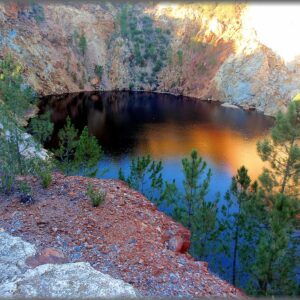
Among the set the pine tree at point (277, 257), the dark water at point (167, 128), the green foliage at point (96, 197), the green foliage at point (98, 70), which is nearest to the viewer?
the green foliage at point (96, 197)

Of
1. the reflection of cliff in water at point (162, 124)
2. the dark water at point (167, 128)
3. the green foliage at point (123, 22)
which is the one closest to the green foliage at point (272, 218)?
the dark water at point (167, 128)

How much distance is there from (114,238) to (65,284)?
2.56m

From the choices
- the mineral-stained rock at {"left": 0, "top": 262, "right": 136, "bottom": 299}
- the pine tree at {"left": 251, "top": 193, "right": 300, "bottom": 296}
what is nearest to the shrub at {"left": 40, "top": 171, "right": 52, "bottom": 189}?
the mineral-stained rock at {"left": 0, "top": 262, "right": 136, "bottom": 299}

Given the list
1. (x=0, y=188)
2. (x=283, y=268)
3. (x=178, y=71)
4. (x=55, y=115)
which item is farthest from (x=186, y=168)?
(x=178, y=71)

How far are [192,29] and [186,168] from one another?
67747mm

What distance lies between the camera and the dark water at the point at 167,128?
3444 centimetres

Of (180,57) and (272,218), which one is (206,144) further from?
(180,57)

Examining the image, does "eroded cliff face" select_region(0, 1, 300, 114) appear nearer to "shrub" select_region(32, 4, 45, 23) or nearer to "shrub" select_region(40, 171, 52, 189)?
"shrub" select_region(32, 4, 45, 23)

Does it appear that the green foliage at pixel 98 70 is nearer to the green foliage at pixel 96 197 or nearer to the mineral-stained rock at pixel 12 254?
the green foliage at pixel 96 197

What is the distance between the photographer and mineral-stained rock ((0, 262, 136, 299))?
318 inches

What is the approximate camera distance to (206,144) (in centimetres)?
4147

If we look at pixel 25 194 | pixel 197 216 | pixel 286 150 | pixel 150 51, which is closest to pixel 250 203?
pixel 197 216

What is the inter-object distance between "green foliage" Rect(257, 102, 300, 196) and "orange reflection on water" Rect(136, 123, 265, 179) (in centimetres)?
1426

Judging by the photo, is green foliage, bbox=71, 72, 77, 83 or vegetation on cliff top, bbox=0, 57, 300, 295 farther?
green foliage, bbox=71, 72, 77, 83
